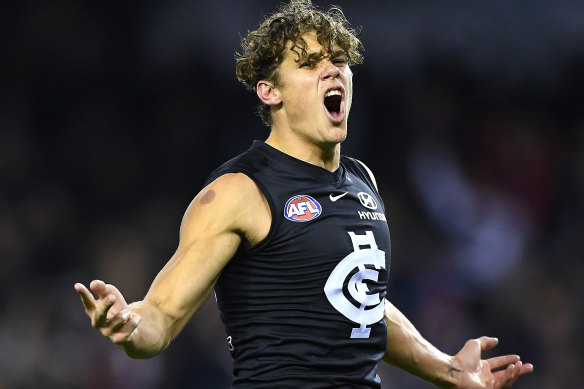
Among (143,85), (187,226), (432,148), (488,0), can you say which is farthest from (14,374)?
(488,0)

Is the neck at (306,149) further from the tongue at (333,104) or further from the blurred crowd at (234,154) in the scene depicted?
the blurred crowd at (234,154)

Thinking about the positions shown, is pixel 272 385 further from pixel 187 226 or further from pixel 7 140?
pixel 7 140

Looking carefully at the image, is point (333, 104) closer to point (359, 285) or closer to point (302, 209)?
point (302, 209)

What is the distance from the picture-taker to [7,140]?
23.8ft

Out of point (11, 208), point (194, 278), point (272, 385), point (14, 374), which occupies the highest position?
point (11, 208)

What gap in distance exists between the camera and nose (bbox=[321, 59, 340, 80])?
373 cm

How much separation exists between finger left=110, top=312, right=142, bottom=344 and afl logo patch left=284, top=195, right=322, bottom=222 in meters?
0.82

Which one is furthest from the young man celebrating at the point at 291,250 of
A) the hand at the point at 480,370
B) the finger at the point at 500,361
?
the finger at the point at 500,361

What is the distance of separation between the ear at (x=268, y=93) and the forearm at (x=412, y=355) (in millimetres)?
1124

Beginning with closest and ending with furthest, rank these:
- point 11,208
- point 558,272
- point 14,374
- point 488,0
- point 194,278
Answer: point 194,278 → point 14,374 → point 11,208 → point 558,272 → point 488,0

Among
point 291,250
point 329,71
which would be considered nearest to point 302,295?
point 291,250

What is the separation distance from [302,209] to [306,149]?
379 millimetres

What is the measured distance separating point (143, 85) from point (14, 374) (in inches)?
114

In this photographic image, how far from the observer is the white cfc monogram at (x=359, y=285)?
3436mm
